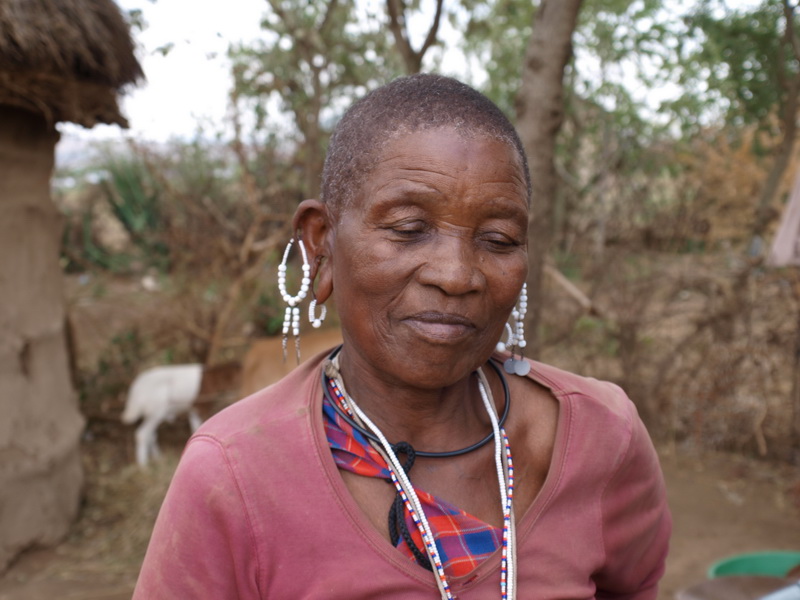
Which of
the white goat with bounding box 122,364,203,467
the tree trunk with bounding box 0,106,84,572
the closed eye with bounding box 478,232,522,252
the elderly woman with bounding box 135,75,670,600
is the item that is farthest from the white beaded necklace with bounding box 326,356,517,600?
the white goat with bounding box 122,364,203,467

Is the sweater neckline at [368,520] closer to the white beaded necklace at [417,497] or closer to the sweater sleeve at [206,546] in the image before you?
the white beaded necklace at [417,497]

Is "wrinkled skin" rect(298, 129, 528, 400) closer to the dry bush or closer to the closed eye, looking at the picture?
the closed eye

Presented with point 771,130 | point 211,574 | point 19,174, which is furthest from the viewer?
point 771,130

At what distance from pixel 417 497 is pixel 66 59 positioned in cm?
338

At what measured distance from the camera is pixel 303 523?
1201 mm

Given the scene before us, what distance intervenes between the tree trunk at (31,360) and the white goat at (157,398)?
2.27ft

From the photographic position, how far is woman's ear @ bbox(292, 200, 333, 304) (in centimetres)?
138

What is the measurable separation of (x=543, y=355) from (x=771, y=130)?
7.90ft

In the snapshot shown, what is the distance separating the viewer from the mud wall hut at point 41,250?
3705 millimetres

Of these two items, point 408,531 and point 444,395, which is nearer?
point 408,531

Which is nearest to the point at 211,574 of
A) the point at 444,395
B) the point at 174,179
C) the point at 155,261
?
the point at 444,395

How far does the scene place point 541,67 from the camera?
295 centimetres

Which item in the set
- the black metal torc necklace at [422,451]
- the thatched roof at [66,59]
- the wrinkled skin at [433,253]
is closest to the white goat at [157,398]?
the thatched roof at [66,59]

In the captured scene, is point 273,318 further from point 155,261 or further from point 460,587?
point 460,587
